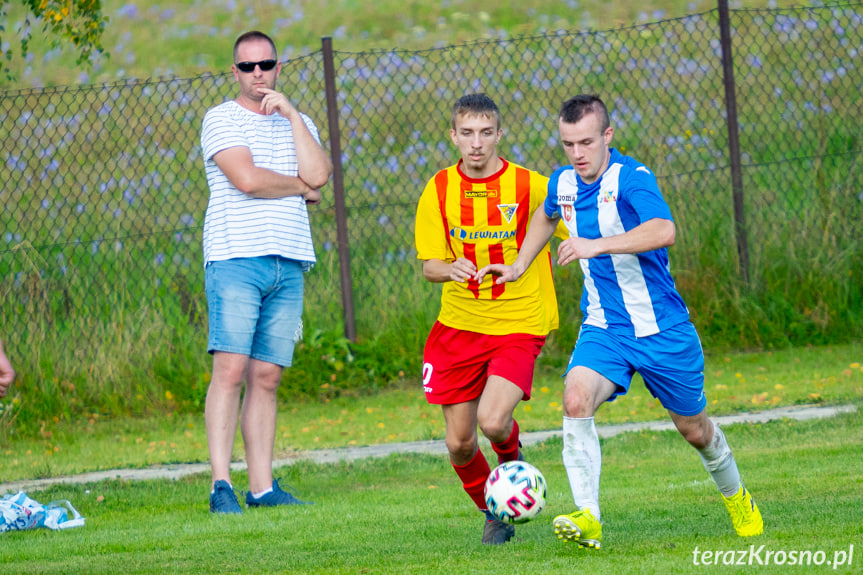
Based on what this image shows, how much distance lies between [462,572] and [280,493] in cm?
220

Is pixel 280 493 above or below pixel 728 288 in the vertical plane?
below

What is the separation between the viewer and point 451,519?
538 cm

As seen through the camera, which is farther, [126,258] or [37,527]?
[126,258]

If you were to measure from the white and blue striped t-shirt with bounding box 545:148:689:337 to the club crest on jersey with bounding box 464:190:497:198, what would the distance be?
52 cm

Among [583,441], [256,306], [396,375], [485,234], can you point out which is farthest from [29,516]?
[396,375]

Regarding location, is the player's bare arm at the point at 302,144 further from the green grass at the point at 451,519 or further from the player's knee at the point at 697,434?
the player's knee at the point at 697,434

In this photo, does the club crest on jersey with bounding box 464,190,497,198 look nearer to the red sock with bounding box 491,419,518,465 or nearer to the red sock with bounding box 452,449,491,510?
the red sock with bounding box 491,419,518,465

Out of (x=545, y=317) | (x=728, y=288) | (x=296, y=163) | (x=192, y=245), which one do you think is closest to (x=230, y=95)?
(x=192, y=245)

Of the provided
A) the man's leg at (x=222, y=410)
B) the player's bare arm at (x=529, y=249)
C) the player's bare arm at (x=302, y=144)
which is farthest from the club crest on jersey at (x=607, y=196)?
the man's leg at (x=222, y=410)

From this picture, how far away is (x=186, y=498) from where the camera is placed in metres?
6.33

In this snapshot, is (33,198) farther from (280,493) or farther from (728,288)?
(728,288)

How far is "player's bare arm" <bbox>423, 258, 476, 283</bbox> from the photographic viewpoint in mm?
4809

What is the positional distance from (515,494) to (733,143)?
21.3ft

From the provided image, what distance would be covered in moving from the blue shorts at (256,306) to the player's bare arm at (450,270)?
1.13 meters
